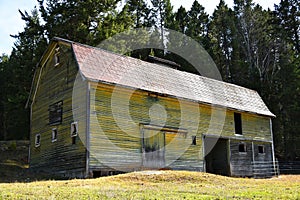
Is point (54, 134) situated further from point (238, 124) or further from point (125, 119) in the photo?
point (238, 124)

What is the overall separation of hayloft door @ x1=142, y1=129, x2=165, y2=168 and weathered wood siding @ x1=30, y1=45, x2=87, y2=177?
11.8ft

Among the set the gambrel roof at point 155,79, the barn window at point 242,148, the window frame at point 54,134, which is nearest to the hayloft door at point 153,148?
the gambrel roof at point 155,79

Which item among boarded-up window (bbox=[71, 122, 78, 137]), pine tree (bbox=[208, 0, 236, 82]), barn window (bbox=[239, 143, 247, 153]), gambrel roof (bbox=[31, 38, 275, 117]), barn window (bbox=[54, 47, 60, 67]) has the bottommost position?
barn window (bbox=[239, 143, 247, 153])

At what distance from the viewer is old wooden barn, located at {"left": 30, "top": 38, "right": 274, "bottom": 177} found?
18422mm

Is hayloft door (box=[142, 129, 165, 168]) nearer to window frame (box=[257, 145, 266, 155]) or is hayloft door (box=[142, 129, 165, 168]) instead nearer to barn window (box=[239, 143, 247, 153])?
barn window (box=[239, 143, 247, 153])

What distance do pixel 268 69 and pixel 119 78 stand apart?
89.9 ft

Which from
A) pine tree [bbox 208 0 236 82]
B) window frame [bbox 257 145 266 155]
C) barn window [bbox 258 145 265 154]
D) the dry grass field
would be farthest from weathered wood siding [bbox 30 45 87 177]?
pine tree [bbox 208 0 236 82]

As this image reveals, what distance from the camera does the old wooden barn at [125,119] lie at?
1842 cm

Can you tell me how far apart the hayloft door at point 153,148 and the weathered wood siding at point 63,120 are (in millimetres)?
3604

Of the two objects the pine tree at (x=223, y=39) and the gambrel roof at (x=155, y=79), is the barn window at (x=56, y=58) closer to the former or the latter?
the gambrel roof at (x=155, y=79)

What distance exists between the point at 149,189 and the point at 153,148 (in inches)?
285

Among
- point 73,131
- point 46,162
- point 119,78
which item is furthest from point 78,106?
point 46,162

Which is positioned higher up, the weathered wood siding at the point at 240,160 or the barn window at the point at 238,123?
the barn window at the point at 238,123

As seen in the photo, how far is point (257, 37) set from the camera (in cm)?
4409
